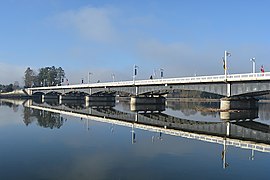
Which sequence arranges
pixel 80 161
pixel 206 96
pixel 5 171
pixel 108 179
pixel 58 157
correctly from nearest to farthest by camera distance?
1. pixel 108 179
2. pixel 5 171
3. pixel 80 161
4. pixel 58 157
5. pixel 206 96

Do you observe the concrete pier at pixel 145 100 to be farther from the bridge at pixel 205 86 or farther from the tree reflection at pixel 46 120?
the tree reflection at pixel 46 120

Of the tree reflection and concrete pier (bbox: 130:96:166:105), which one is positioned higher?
concrete pier (bbox: 130:96:166:105)

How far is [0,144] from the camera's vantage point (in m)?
24.7

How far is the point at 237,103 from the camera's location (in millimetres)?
62031

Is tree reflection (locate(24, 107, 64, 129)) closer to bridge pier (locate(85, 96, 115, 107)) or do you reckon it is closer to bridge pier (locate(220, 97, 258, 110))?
bridge pier (locate(220, 97, 258, 110))

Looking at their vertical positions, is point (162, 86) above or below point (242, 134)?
above

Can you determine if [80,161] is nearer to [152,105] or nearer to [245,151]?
[245,151]

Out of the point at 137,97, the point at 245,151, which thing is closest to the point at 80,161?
the point at 245,151

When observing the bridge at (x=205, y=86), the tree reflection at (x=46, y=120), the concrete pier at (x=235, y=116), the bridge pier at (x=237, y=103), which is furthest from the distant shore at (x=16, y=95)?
the concrete pier at (x=235, y=116)

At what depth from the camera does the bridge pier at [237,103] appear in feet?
199

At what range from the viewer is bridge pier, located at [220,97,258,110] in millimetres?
60656

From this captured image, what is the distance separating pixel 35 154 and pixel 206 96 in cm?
15731

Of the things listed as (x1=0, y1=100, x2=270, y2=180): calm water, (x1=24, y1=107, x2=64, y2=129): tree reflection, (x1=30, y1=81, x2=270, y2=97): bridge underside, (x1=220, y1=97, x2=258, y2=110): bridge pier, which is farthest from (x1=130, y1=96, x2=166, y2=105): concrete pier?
(x1=0, y1=100, x2=270, y2=180): calm water

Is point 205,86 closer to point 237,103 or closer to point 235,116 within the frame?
point 237,103
